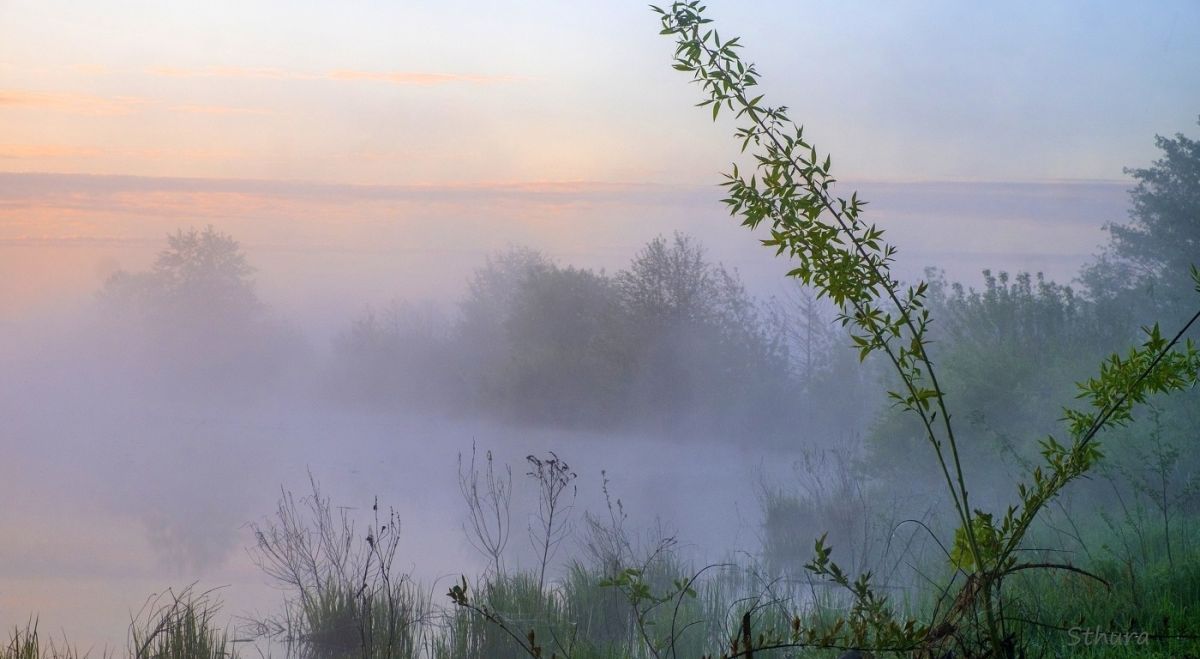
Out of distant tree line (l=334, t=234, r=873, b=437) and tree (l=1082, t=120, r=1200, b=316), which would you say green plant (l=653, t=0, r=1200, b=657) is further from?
distant tree line (l=334, t=234, r=873, b=437)

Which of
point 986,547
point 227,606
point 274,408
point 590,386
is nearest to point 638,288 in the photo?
point 590,386

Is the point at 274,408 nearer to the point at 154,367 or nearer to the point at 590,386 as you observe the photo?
the point at 154,367

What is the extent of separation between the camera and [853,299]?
2.25m

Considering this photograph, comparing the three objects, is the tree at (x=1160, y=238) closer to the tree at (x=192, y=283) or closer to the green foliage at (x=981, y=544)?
the green foliage at (x=981, y=544)

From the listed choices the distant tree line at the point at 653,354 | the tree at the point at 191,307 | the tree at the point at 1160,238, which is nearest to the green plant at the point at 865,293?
the tree at the point at 1160,238

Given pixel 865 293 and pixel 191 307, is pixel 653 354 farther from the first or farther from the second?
pixel 865 293

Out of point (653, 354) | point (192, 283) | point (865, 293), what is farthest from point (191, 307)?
point (865, 293)

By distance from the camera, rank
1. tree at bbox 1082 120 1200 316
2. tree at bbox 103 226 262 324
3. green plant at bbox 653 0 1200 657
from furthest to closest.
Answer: tree at bbox 103 226 262 324
tree at bbox 1082 120 1200 316
green plant at bbox 653 0 1200 657

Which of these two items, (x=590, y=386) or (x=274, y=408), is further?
(x=274, y=408)

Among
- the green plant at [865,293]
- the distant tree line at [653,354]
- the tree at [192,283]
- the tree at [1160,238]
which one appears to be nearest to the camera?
the green plant at [865,293]

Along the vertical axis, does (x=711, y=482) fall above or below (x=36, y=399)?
below

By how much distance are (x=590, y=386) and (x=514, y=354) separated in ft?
6.72

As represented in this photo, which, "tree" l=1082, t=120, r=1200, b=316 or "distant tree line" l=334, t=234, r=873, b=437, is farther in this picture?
"distant tree line" l=334, t=234, r=873, b=437

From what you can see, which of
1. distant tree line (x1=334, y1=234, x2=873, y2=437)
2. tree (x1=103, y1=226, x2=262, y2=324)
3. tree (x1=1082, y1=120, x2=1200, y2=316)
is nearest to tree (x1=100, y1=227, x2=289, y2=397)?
tree (x1=103, y1=226, x2=262, y2=324)
